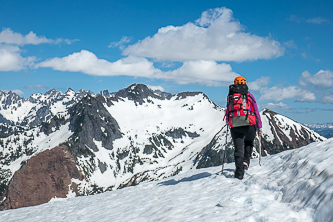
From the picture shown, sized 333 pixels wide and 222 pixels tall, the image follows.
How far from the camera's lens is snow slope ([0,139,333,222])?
7.33m

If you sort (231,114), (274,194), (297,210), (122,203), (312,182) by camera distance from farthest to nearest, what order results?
(122,203) < (231,114) < (274,194) < (312,182) < (297,210)

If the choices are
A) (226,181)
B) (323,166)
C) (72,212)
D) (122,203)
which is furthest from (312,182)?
(72,212)

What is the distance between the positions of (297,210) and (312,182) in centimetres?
119

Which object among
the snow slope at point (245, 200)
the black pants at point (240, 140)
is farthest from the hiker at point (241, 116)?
the snow slope at point (245, 200)

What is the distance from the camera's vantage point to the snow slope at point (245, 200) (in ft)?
24.1

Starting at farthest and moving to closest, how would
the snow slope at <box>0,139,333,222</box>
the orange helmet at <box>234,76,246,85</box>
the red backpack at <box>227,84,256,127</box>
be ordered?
the orange helmet at <box>234,76,246,85</box>
the red backpack at <box>227,84,256,127</box>
the snow slope at <box>0,139,333,222</box>

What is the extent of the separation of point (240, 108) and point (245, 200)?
4.13m

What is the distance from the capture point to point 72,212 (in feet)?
44.1

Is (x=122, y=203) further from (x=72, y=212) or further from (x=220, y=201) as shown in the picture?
(x=220, y=201)

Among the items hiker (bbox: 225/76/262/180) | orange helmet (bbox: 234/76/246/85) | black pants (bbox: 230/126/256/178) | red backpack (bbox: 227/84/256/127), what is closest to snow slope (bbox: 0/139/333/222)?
black pants (bbox: 230/126/256/178)

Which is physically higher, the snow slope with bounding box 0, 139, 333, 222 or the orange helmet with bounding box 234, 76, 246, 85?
the orange helmet with bounding box 234, 76, 246, 85

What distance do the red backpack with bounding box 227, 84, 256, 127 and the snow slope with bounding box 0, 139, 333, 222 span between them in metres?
2.38

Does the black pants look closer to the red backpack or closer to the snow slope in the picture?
the red backpack

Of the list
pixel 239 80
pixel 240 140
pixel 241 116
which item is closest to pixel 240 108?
pixel 241 116
